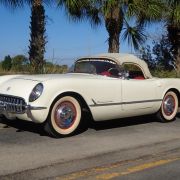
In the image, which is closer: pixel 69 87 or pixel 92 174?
pixel 92 174

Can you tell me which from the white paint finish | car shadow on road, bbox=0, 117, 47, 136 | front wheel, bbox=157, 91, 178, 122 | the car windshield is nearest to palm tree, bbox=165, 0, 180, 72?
front wheel, bbox=157, 91, 178, 122

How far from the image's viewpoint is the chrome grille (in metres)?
7.60

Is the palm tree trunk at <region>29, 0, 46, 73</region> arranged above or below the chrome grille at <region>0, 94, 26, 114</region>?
above

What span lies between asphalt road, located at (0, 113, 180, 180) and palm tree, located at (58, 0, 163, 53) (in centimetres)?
785

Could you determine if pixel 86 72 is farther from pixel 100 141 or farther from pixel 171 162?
pixel 171 162

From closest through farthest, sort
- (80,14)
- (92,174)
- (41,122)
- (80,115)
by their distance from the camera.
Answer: (92,174), (41,122), (80,115), (80,14)

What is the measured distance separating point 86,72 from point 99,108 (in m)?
1.20

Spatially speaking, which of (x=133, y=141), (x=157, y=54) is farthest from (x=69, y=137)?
(x=157, y=54)

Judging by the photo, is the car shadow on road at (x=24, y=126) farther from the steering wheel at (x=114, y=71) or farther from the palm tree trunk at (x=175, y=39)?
the palm tree trunk at (x=175, y=39)

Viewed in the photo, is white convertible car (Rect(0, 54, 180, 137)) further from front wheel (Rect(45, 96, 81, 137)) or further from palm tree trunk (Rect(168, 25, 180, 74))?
palm tree trunk (Rect(168, 25, 180, 74))

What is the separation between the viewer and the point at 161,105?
955 cm

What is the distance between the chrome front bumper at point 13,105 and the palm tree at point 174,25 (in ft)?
38.6

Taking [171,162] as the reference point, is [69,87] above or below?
above

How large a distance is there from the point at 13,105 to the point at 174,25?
44.6 feet
